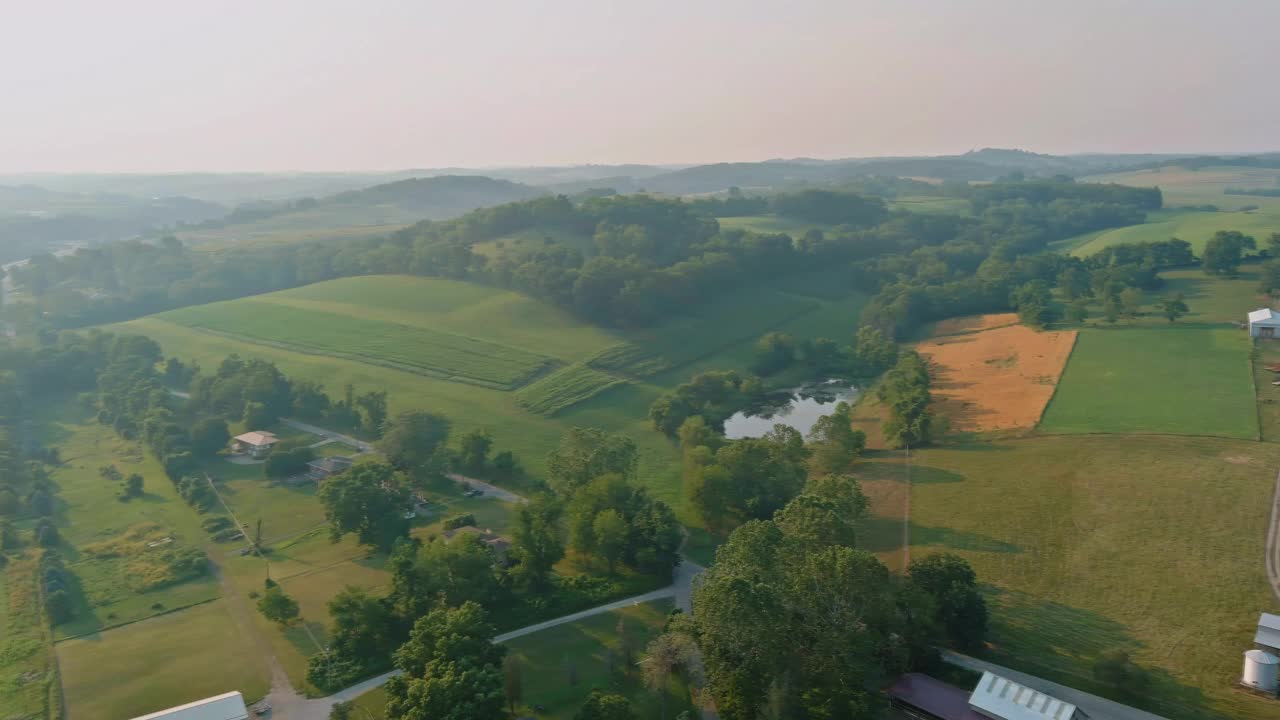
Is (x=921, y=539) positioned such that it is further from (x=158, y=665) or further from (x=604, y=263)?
(x=604, y=263)

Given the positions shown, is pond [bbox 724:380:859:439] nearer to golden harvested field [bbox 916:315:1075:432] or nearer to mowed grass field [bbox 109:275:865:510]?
mowed grass field [bbox 109:275:865:510]

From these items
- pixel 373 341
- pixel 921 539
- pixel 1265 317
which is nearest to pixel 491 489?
pixel 921 539

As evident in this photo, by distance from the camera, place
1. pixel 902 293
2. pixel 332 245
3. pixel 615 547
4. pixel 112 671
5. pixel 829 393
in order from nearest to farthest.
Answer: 1. pixel 112 671
2. pixel 615 547
3. pixel 829 393
4. pixel 902 293
5. pixel 332 245

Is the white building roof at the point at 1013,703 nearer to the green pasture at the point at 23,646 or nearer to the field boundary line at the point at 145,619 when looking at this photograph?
the field boundary line at the point at 145,619

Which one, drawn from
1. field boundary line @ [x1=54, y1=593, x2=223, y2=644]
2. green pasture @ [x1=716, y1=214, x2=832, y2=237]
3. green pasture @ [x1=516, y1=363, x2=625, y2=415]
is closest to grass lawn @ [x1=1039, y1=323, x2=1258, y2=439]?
green pasture @ [x1=516, y1=363, x2=625, y2=415]

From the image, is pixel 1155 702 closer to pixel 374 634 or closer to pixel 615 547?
pixel 615 547

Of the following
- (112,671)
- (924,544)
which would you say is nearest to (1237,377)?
(924,544)

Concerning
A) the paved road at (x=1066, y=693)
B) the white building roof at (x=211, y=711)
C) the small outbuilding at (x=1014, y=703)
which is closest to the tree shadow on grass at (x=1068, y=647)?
the paved road at (x=1066, y=693)
